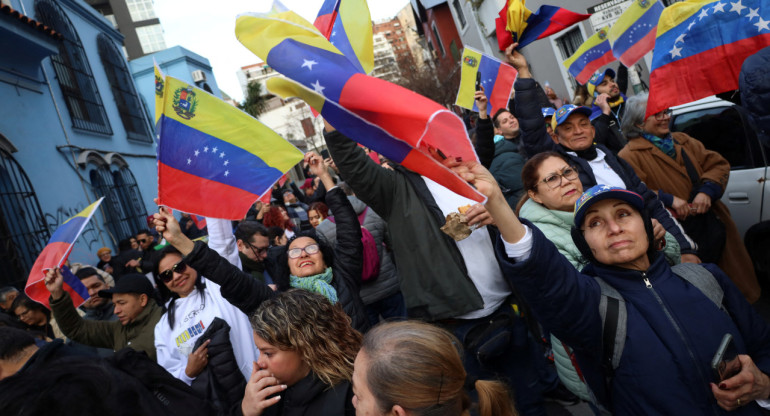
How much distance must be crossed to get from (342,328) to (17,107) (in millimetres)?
9592

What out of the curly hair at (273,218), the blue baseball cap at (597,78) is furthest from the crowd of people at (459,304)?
the curly hair at (273,218)

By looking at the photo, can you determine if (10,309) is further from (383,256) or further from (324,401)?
(324,401)

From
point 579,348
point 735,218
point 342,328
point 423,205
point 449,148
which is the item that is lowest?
point 735,218

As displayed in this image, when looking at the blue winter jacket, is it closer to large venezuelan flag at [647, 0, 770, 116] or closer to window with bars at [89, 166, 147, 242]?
large venezuelan flag at [647, 0, 770, 116]

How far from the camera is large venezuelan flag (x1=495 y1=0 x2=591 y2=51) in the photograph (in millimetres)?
4367

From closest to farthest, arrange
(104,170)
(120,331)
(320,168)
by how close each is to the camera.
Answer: (320,168), (120,331), (104,170)

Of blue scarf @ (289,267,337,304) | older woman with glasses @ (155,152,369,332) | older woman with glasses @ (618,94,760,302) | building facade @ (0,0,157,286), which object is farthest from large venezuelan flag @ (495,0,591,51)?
building facade @ (0,0,157,286)

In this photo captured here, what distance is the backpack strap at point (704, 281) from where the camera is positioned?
1.82 meters

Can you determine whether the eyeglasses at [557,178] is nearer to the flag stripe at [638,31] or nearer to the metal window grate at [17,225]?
the flag stripe at [638,31]

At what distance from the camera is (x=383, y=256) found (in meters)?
4.29

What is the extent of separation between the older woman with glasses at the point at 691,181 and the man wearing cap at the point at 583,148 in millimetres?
631

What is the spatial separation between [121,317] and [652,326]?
11.0 feet

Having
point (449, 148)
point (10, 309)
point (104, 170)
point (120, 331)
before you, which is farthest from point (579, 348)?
point (104, 170)

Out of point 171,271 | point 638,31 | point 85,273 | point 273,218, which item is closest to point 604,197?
point 171,271
